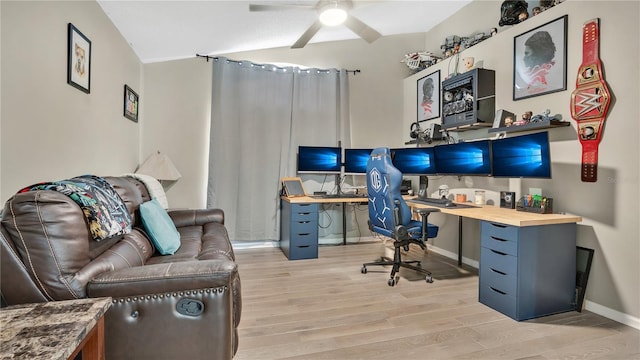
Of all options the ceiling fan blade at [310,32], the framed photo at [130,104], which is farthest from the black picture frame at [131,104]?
the ceiling fan blade at [310,32]

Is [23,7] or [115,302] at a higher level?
[23,7]

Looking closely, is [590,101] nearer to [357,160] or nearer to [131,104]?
[357,160]

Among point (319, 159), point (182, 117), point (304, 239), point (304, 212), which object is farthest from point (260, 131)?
point (304, 239)

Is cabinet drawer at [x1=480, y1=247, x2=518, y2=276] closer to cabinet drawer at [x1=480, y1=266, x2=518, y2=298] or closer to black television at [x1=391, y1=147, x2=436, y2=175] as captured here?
cabinet drawer at [x1=480, y1=266, x2=518, y2=298]

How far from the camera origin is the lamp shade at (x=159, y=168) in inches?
145

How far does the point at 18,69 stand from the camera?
165 cm

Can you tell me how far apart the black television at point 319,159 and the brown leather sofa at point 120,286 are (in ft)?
9.66

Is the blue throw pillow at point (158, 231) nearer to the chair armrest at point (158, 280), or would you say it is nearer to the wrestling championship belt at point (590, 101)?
the chair armrest at point (158, 280)

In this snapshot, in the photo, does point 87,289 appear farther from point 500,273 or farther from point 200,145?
point 200,145

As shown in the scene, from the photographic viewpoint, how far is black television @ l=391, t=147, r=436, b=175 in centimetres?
369

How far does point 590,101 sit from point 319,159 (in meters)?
2.77

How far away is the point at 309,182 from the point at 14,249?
3411mm

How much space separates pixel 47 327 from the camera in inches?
37.5

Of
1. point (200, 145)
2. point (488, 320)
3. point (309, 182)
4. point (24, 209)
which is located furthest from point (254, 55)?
point (488, 320)
